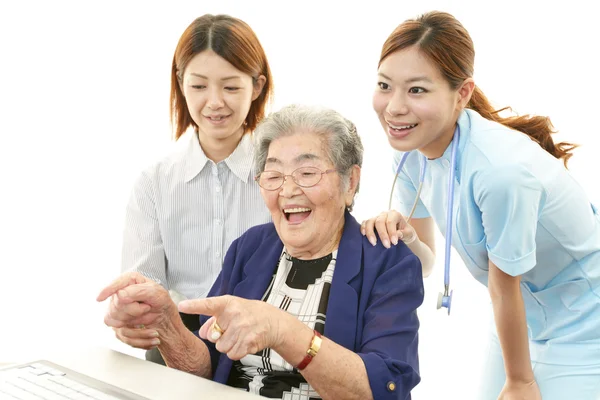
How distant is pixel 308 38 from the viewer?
3188mm

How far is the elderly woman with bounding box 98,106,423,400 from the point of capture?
4.26ft

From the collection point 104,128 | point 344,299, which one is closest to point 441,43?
point 344,299

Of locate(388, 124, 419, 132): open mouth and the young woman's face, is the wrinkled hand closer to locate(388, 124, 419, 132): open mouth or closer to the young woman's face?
locate(388, 124, 419, 132): open mouth

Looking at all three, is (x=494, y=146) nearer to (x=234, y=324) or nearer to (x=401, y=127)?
(x=401, y=127)

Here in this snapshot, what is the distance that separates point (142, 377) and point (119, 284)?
211 millimetres

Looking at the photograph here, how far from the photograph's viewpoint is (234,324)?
1.16 m

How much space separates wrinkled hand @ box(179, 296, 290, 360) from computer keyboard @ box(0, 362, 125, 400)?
0.21 meters

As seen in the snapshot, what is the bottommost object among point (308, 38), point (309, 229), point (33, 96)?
point (309, 229)

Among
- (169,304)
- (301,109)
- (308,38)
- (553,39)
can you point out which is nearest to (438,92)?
(301,109)

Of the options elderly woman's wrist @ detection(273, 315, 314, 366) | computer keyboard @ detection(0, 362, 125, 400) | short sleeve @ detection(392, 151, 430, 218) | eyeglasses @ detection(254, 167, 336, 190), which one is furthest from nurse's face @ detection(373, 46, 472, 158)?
computer keyboard @ detection(0, 362, 125, 400)

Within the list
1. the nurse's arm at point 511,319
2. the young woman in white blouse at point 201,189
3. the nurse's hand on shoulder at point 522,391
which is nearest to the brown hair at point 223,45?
the young woman in white blouse at point 201,189

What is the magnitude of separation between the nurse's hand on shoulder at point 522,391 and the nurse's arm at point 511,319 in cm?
1

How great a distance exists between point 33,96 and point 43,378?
2.23 meters

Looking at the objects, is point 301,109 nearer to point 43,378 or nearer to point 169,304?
point 169,304
